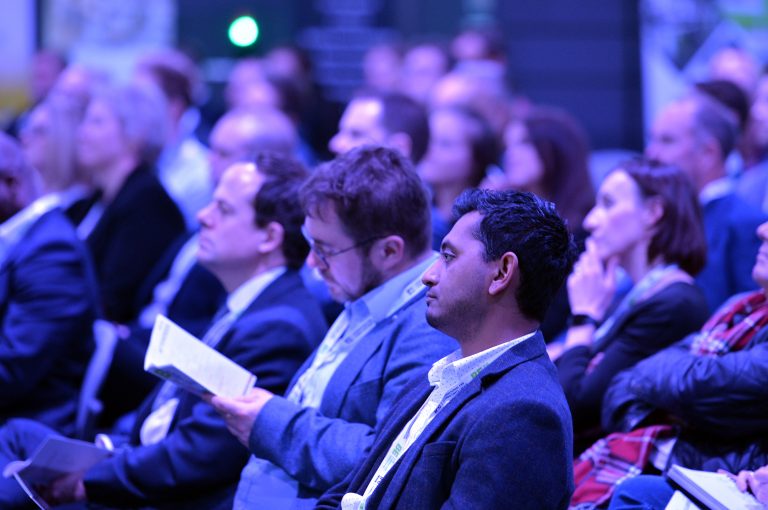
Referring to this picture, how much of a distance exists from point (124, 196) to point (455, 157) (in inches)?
60.3

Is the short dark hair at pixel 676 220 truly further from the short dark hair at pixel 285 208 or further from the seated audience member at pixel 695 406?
the short dark hair at pixel 285 208

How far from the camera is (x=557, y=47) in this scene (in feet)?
31.9

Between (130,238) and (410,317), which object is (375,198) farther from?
(130,238)

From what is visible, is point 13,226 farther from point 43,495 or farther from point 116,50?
point 116,50

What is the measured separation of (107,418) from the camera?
171 inches

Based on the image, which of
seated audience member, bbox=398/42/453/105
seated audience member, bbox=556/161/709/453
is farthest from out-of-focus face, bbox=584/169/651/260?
seated audience member, bbox=398/42/453/105

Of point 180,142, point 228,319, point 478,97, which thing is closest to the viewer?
point 228,319

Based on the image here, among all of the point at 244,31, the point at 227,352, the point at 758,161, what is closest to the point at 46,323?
the point at 227,352

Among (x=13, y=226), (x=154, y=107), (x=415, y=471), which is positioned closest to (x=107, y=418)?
(x=13, y=226)

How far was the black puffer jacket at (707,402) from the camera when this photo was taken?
282 centimetres

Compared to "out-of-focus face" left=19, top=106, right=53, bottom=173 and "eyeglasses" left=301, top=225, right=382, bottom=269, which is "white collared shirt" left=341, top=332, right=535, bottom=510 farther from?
"out-of-focus face" left=19, top=106, right=53, bottom=173

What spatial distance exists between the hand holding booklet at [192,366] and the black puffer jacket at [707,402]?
103 cm

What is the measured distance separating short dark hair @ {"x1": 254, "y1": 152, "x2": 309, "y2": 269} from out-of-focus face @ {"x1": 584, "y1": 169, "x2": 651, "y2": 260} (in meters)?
0.95

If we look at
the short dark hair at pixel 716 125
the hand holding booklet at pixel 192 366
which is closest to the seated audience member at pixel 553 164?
the short dark hair at pixel 716 125
